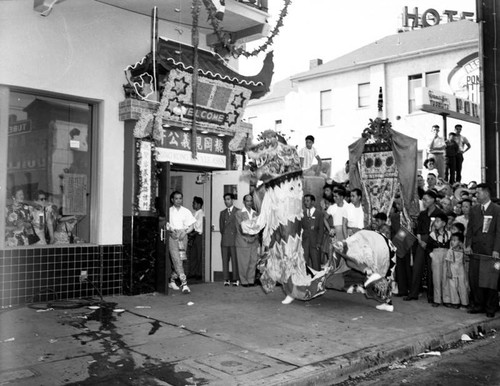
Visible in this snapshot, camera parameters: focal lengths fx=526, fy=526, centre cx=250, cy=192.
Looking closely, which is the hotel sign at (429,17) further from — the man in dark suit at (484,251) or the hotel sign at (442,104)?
the man in dark suit at (484,251)

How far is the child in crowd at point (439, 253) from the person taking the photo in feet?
28.5

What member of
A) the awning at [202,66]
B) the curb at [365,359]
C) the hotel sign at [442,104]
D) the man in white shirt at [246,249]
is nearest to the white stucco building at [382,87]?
the hotel sign at [442,104]

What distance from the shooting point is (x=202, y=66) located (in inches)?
385

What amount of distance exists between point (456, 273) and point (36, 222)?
679 cm

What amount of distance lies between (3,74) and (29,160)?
136cm

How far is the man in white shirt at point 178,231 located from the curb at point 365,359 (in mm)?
4310

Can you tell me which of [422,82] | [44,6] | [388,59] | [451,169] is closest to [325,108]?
[388,59]

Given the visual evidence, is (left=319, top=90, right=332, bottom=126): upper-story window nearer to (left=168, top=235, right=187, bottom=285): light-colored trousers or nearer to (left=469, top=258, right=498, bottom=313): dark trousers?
(left=168, top=235, right=187, bottom=285): light-colored trousers

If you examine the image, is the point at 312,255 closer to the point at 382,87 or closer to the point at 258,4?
the point at 258,4

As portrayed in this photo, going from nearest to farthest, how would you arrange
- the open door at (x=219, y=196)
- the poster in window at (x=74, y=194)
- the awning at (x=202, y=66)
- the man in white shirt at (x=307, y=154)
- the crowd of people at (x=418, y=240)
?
1. the crowd of people at (x=418, y=240)
2. the poster in window at (x=74, y=194)
3. the awning at (x=202, y=66)
4. the open door at (x=219, y=196)
5. the man in white shirt at (x=307, y=154)

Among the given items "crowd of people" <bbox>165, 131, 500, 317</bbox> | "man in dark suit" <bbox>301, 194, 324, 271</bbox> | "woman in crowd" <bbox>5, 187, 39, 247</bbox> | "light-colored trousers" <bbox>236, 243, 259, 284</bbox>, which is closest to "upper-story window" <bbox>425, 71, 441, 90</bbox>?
"crowd of people" <bbox>165, 131, 500, 317</bbox>

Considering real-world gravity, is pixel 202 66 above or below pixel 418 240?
above

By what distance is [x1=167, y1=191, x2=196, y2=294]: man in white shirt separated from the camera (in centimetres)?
952

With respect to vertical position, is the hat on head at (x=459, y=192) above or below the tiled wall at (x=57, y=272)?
above
